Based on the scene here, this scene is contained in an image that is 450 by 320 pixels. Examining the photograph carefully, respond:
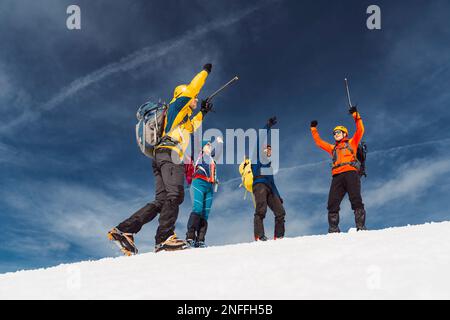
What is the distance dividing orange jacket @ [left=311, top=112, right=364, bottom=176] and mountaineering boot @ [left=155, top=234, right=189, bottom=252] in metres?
3.95

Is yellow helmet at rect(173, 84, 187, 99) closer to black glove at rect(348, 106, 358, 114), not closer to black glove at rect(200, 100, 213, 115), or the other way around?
black glove at rect(200, 100, 213, 115)

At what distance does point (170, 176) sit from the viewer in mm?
6539

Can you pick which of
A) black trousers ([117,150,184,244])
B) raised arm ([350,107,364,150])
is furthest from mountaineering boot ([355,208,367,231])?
black trousers ([117,150,184,244])

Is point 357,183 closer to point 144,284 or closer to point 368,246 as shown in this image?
point 368,246

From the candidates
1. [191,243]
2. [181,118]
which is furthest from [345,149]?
[191,243]

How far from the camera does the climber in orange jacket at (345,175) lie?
8.13 metres

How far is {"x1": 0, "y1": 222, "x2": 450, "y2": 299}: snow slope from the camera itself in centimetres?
272

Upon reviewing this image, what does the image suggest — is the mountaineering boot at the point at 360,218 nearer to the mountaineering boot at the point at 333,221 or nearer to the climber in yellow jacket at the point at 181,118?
the mountaineering boot at the point at 333,221

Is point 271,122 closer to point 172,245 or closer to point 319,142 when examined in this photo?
point 319,142

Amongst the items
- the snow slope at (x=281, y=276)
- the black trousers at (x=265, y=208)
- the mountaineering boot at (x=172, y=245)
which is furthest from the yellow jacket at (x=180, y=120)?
the black trousers at (x=265, y=208)

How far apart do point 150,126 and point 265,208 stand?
3503 mm

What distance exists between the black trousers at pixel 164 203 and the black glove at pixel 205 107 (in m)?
2.18
